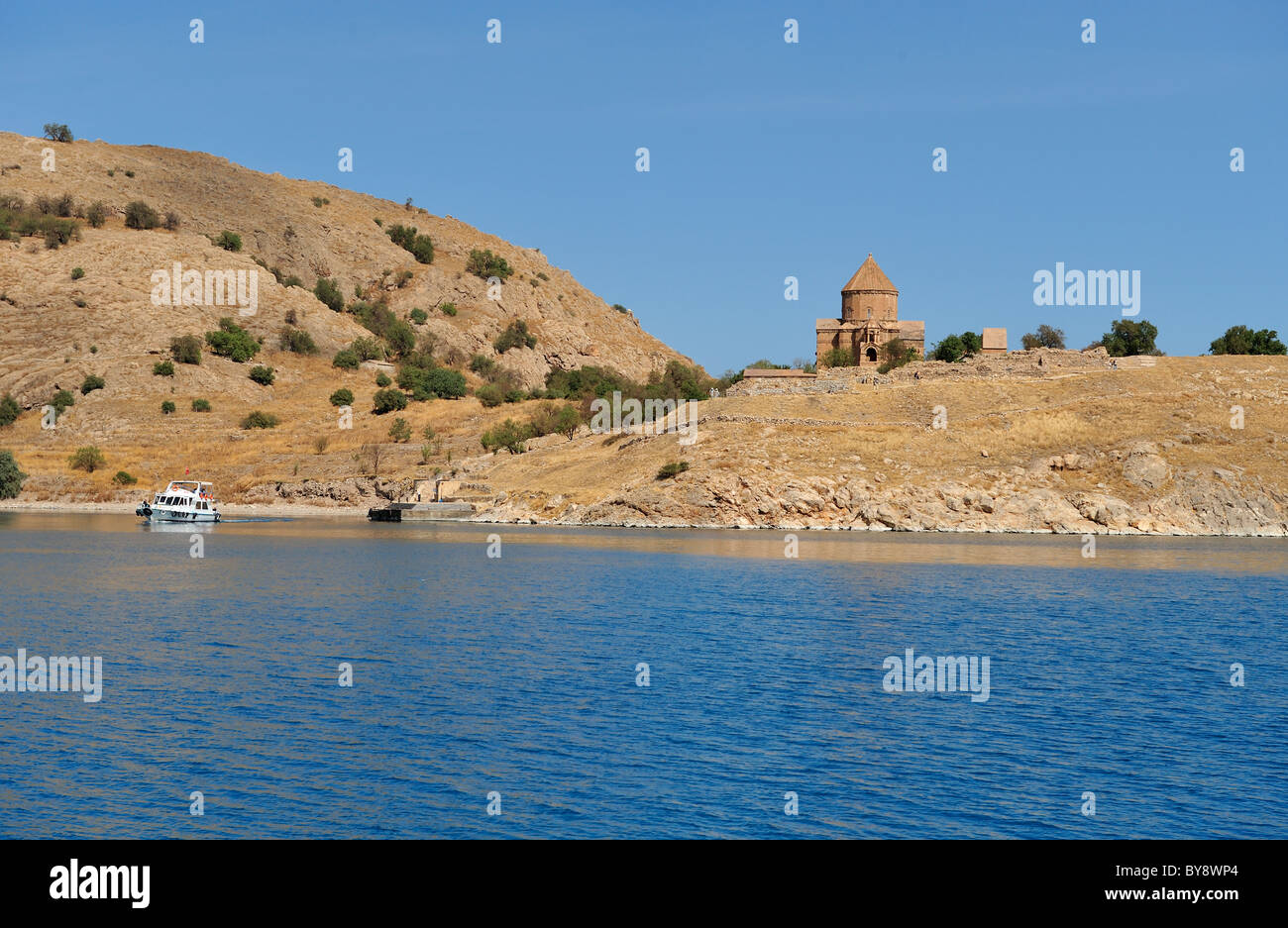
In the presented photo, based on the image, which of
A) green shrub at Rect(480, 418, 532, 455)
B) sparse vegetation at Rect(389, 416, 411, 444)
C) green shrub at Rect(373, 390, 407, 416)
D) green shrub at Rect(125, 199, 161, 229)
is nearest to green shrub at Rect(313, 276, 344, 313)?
green shrub at Rect(125, 199, 161, 229)

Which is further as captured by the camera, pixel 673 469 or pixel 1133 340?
pixel 1133 340

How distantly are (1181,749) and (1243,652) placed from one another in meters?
14.1

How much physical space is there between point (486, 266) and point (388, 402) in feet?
243

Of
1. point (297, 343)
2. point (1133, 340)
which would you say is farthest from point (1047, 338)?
point (297, 343)

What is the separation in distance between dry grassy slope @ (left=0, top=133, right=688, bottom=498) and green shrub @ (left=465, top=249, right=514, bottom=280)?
2385mm

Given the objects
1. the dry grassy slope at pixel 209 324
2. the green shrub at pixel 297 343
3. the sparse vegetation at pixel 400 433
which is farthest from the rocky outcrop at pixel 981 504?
the green shrub at pixel 297 343

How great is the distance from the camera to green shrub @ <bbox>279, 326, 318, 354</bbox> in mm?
148125

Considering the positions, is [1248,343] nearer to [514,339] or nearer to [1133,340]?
[1133,340]

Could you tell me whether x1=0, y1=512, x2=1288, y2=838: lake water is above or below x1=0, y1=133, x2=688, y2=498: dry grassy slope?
below

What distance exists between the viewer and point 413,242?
7648 inches

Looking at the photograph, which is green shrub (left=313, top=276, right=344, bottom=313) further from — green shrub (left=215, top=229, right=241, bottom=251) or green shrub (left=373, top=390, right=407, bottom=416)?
green shrub (left=373, top=390, right=407, bottom=416)

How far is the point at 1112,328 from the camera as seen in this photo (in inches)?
5143
